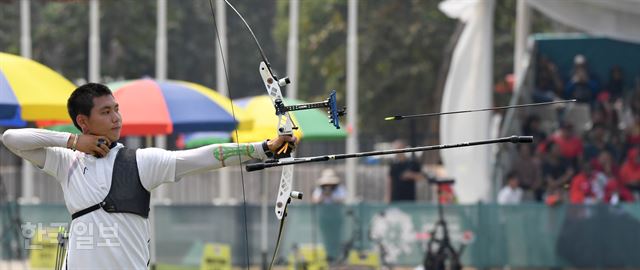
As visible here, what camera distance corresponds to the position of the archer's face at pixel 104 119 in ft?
22.6

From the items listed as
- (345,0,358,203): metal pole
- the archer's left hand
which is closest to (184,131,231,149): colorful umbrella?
Answer: (345,0,358,203): metal pole

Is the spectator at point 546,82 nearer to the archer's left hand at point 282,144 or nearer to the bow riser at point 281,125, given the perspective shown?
the bow riser at point 281,125

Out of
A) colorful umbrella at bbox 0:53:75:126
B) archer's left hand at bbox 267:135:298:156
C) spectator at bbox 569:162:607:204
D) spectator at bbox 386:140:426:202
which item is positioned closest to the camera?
archer's left hand at bbox 267:135:298:156

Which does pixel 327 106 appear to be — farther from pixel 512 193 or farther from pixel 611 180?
pixel 611 180

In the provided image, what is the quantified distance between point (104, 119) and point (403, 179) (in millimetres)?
13760

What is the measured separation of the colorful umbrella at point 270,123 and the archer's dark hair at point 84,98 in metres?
8.16

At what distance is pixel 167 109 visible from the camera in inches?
579

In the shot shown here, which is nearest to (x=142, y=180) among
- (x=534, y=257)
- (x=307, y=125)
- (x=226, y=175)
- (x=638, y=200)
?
(x=307, y=125)

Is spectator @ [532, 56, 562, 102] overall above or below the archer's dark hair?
above

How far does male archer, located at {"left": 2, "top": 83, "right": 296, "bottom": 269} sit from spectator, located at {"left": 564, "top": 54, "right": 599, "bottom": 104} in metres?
14.5

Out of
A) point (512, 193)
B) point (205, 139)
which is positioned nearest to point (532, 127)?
point (512, 193)

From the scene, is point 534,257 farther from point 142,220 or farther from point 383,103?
point 383,103

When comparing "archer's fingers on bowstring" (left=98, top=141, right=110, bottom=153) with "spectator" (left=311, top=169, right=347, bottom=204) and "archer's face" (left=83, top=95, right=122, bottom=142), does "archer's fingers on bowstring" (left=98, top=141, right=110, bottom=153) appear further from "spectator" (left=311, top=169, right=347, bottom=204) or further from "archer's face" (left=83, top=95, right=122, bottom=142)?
"spectator" (left=311, top=169, right=347, bottom=204)

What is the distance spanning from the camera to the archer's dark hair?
6910 mm
